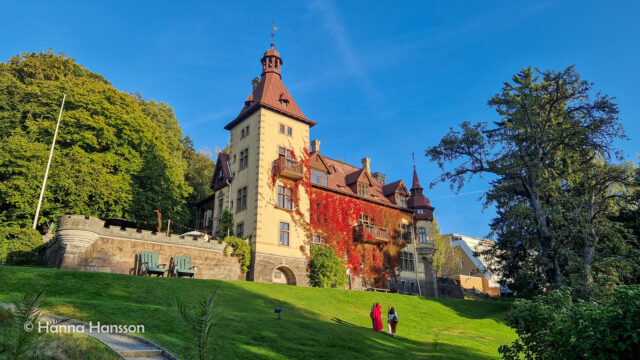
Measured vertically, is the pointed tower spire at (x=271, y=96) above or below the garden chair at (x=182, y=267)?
above

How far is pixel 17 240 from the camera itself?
29188mm

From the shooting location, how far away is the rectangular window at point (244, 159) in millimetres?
37403

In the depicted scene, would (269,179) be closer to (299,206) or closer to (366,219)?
(299,206)

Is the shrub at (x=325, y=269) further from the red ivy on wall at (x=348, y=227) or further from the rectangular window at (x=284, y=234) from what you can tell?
the rectangular window at (x=284, y=234)

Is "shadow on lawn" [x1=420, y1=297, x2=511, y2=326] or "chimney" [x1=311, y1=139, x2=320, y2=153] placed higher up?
"chimney" [x1=311, y1=139, x2=320, y2=153]

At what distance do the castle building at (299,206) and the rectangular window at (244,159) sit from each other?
0.16 m

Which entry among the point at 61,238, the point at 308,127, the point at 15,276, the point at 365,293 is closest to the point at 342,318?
the point at 365,293

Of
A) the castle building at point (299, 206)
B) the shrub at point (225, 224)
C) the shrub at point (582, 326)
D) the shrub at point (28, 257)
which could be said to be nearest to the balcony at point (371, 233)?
the castle building at point (299, 206)

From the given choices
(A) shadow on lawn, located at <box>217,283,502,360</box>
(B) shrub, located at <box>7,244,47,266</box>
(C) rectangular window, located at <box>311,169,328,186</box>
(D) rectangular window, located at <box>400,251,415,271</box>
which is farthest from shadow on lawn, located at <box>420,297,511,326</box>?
(B) shrub, located at <box>7,244,47,266</box>

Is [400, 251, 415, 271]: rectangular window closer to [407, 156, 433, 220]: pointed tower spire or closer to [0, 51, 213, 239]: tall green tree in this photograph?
[407, 156, 433, 220]: pointed tower spire

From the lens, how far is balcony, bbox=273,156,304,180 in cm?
3569

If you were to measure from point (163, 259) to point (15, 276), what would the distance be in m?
10.3

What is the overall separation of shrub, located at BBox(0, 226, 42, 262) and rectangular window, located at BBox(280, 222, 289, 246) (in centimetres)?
1741

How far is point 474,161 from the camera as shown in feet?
105
